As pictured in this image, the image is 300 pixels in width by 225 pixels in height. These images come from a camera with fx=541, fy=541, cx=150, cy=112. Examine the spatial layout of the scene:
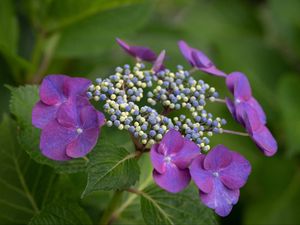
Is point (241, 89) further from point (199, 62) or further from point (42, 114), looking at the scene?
point (42, 114)

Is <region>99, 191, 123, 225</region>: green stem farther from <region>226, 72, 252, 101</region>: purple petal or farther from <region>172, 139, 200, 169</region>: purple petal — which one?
<region>226, 72, 252, 101</region>: purple petal

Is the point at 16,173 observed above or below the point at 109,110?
below

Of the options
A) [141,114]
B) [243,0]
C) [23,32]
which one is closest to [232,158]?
[141,114]

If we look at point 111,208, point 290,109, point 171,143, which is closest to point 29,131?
point 111,208

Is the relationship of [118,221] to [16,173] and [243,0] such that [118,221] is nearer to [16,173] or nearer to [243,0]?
[16,173]

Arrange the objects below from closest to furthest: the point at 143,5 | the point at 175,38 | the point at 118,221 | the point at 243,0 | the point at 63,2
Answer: the point at 118,221, the point at 63,2, the point at 143,5, the point at 175,38, the point at 243,0

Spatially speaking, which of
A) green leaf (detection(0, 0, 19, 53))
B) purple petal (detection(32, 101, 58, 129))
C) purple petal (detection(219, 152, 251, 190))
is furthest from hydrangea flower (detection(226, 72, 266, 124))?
green leaf (detection(0, 0, 19, 53))
